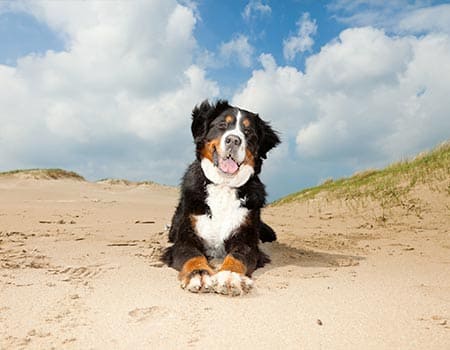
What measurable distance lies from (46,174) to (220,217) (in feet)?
71.7

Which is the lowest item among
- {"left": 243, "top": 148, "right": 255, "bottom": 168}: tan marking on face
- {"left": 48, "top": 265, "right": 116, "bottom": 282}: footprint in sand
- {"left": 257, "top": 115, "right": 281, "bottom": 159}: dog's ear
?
{"left": 48, "top": 265, "right": 116, "bottom": 282}: footprint in sand

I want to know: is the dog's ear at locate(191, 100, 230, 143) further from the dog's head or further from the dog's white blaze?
the dog's white blaze

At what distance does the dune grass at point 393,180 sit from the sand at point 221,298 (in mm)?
5006

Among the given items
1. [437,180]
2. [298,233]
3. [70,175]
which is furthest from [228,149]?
[70,175]

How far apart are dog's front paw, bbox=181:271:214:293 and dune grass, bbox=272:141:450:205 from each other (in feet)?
29.7

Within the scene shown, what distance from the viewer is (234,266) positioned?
13.9ft

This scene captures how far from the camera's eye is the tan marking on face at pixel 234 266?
13.7ft

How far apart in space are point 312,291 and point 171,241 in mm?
3270

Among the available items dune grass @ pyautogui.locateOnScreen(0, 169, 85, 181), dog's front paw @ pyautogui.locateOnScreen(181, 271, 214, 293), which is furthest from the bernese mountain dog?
dune grass @ pyautogui.locateOnScreen(0, 169, 85, 181)

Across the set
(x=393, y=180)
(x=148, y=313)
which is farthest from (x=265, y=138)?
(x=393, y=180)

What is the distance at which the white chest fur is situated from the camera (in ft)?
16.5

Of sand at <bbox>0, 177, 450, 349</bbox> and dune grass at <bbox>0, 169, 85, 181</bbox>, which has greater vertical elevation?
dune grass at <bbox>0, 169, 85, 181</bbox>

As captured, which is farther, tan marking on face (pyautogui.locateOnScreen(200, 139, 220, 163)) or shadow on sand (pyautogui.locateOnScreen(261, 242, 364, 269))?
shadow on sand (pyautogui.locateOnScreen(261, 242, 364, 269))

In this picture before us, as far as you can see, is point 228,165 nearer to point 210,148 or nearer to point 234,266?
Answer: point 210,148
